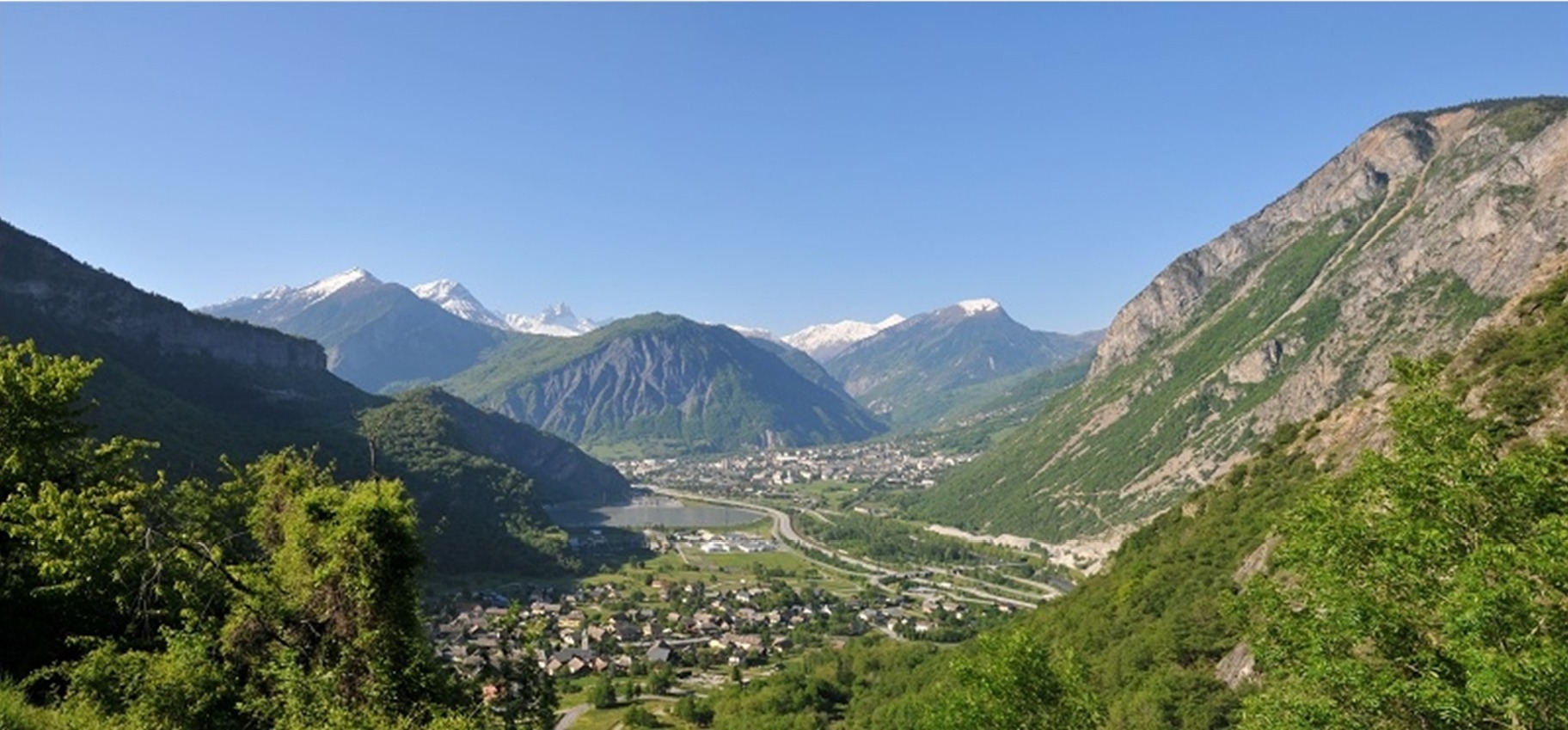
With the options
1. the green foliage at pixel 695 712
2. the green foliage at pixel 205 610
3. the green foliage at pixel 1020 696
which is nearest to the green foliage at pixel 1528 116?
the green foliage at pixel 695 712

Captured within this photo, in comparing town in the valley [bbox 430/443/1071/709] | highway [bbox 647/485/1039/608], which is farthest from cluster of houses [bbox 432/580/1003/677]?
highway [bbox 647/485/1039/608]

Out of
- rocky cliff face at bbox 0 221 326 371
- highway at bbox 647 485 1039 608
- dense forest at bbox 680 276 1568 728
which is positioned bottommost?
highway at bbox 647 485 1039 608

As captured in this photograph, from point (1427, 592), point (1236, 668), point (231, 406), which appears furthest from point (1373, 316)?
point (231, 406)

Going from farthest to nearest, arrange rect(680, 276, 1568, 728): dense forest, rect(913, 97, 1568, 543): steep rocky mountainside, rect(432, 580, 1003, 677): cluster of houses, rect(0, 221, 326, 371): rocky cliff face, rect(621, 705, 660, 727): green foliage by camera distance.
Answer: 1. rect(913, 97, 1568, 543): steep rocky mountainside
2. rect(0, 221, 326, 371): rocky cliff face
3. rect(432, 580, 1003, 677): cluster of houses
4. rect(621, 705, 660, 727): green foliage
5. rect(680, 276, 1568, 728): dense forest

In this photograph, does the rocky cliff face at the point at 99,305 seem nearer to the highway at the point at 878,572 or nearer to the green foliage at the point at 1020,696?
the highway at the point at 878,572

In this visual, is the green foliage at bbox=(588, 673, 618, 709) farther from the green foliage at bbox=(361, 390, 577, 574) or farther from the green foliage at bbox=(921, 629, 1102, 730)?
the green foliage at bbox=(361, 390, 577, 574)

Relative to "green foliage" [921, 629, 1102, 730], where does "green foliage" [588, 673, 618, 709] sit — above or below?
below
